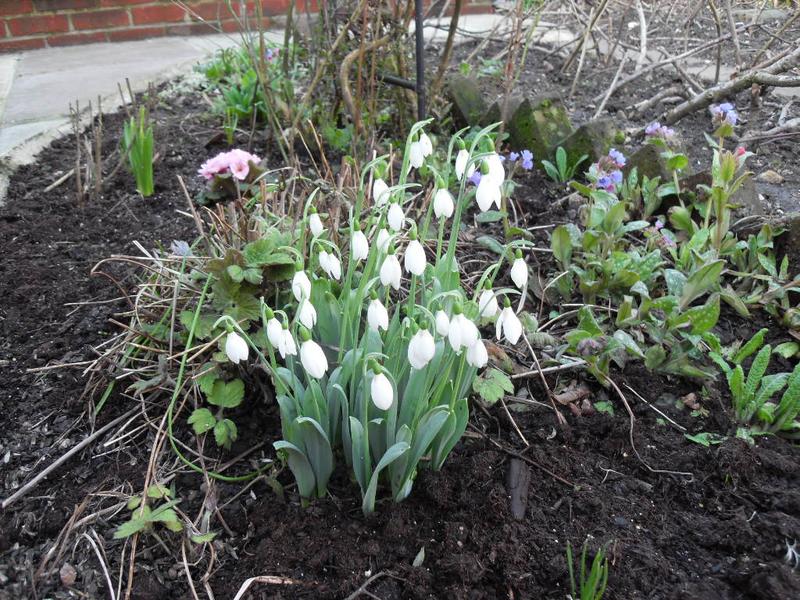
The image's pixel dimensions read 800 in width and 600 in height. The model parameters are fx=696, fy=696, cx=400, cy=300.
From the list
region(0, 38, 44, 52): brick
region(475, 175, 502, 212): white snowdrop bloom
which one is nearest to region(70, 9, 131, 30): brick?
region(0, 38, 44, 52): brick

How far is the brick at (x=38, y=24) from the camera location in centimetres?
524

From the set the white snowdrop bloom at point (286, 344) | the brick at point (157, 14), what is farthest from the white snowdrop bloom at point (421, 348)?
the brick at point (157, 14)

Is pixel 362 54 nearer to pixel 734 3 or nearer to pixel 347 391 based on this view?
pixel 347 391

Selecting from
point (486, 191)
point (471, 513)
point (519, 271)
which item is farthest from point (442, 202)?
point (471, 513)

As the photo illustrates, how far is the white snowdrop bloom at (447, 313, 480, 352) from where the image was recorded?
48.8 inches

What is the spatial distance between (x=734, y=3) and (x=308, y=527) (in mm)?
4554

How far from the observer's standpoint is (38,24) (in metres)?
5.30

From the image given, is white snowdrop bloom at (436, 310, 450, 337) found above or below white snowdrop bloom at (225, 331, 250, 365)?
above

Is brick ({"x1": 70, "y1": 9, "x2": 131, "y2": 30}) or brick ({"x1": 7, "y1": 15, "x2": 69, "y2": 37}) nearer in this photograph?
brick ({"x1": 7, "y1": 15, "x2": 69, "y2": 37})

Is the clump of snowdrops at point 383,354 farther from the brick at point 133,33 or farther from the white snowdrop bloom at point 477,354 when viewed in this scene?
the brick at point 133,33

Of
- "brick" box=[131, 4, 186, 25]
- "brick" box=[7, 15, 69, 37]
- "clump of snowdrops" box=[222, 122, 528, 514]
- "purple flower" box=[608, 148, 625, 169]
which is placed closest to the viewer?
"clump of snowdrops" box=[222, 122, 528, 514]

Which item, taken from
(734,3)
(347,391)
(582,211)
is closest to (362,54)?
(582,211)

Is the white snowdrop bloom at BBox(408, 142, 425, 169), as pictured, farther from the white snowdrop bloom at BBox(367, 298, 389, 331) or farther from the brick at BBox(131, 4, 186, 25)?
the brick at BBox(131, 4, 186, 25)

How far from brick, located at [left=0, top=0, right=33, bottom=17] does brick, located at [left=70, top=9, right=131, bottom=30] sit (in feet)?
0.98
